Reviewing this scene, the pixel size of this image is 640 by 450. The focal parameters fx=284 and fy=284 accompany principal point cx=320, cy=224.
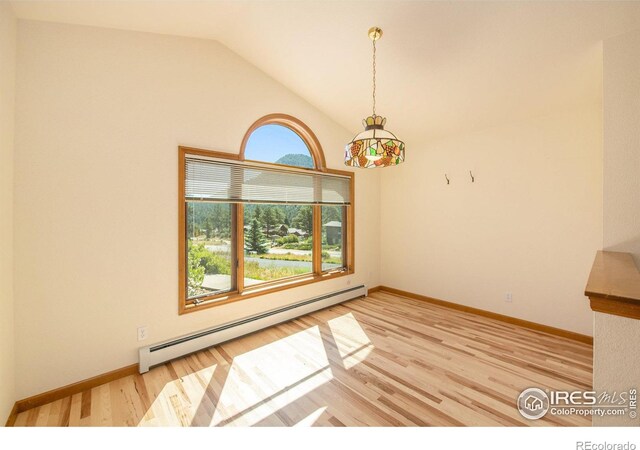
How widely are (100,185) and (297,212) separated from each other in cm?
211

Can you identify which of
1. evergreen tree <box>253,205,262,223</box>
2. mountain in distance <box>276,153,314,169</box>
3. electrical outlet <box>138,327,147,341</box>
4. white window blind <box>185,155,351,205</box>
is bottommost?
electrical outlet <box>138,327,147,341</box>

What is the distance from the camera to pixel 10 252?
1.88 m

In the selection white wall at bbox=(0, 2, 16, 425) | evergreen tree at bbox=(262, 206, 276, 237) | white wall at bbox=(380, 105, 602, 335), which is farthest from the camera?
evergreen tree at bbox=(262, 206, 276, 237)

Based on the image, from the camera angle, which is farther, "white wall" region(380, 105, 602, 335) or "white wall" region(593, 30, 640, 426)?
"white wall" region(380, 105, 602, 335)

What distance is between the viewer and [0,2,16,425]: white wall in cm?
174

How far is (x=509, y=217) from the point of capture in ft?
11.2

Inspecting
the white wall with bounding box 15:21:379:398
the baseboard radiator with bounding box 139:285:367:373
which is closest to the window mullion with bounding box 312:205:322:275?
the baseboard radiator with bounding box 139:285:367:373

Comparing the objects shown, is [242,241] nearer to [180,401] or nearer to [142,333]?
[142,333]

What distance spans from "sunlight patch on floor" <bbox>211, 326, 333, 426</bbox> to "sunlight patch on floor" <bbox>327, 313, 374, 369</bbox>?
7.5 inches

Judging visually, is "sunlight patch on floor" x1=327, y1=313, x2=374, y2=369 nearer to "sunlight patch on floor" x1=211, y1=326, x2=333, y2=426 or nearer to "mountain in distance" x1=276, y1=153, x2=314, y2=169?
"sunlight patch on floor" x1=211, y1=326, x2=333, y2=426

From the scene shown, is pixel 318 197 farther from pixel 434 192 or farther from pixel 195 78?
pixel 195 78

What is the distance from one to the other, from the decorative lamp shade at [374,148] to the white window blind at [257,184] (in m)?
1.52

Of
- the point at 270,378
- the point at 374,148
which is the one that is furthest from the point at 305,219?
the point at 374,148

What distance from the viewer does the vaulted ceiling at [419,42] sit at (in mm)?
2012
